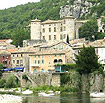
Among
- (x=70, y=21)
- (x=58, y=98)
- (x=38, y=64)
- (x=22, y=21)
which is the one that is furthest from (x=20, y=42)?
(x=22, y=21)

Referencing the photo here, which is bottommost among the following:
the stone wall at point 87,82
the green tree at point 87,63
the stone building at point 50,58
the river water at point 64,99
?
the river water at point 64,99

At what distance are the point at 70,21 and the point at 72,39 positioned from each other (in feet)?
12.5

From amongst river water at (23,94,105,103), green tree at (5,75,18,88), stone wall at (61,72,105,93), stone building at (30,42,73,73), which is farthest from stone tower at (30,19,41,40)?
river water at (23,94,105,103)

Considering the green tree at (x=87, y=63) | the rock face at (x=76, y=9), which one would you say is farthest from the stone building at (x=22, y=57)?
the rock face at (x=76, y=9)

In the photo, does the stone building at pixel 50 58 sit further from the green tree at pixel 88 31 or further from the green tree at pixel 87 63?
the green tree at pixel 88 31

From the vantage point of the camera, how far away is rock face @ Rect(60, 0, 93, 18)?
149262 millimetres

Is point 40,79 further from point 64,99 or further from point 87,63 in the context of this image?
point 64,99

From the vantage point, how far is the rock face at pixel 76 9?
14926 cm

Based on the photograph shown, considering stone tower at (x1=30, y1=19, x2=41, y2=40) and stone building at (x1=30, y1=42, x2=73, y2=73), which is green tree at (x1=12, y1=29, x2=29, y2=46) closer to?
stone tower at (x1=30, y1=19, x2=41, y2=40)

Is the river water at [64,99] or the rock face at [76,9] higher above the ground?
the rock face at [76,9]

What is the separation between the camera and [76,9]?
150750 mm

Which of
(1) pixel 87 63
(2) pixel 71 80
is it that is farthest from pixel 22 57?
(1) pixel 87 63

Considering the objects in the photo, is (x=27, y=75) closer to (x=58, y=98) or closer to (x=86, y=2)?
(x=58, y=98)

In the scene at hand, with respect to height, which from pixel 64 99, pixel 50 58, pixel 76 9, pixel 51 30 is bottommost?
pixel 64 99
